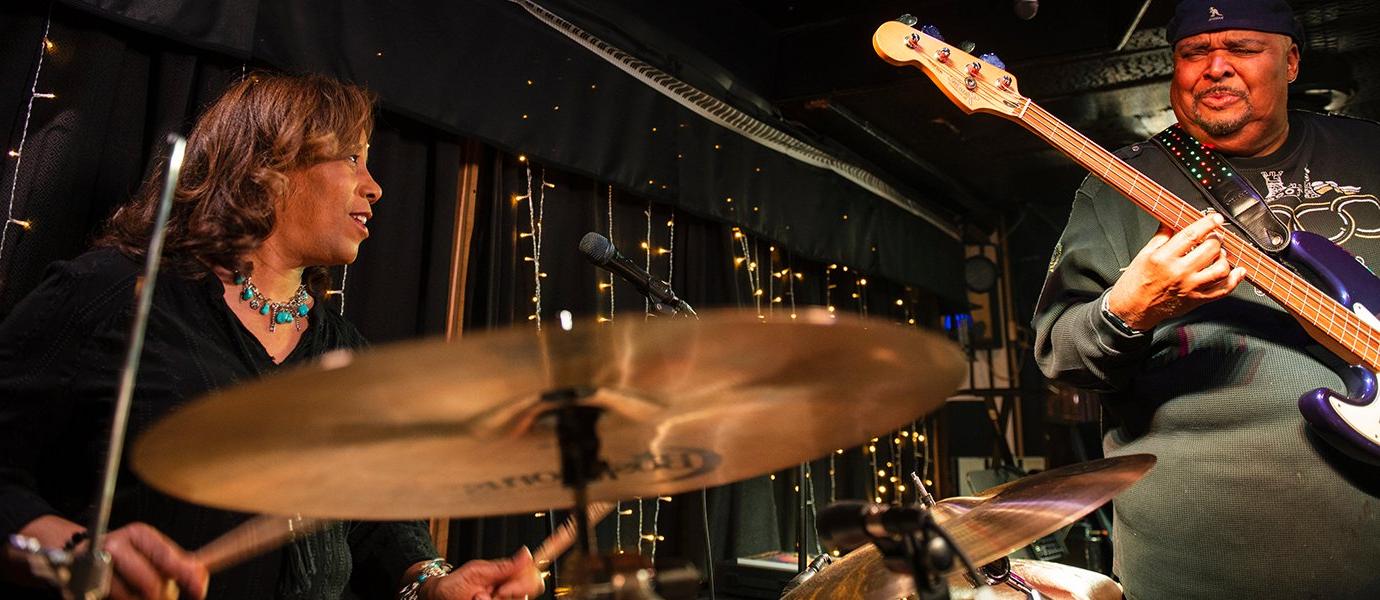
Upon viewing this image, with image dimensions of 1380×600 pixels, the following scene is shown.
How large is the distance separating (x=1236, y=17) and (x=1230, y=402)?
75cm

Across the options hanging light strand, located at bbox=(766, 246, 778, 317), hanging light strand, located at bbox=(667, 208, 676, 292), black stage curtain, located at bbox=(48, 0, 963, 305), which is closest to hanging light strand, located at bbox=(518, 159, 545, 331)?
black stage curtain, located at bbox=(48, 0, 963, 305)

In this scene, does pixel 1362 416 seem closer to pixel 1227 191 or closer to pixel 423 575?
pixel 1227 191

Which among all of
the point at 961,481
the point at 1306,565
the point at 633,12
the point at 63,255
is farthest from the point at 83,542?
the point at 961,481

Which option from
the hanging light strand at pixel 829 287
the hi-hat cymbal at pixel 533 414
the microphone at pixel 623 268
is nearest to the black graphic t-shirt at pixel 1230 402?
the microphone at pixel 623 268

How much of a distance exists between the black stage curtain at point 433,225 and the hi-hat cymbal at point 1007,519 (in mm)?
344

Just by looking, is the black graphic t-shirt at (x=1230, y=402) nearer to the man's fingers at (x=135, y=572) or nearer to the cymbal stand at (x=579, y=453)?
the cymbal stand at (x=579, y=453)

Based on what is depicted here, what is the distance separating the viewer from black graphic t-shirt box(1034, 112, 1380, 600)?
1.42 metres

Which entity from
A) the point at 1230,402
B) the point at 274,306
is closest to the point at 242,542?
the point at 274,306

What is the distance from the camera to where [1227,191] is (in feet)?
5.34

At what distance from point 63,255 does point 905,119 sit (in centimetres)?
328

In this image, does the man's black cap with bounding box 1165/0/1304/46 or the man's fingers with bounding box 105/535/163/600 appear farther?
the man's black cap with bounding box 1165/0/1304/46

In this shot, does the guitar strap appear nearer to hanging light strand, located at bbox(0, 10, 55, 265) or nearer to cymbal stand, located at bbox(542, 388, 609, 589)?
cymbal stand, located at bbox(542, 388, 609, 589)

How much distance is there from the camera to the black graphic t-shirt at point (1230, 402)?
1419 millimetres

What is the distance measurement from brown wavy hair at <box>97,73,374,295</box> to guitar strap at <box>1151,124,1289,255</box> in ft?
5.12
